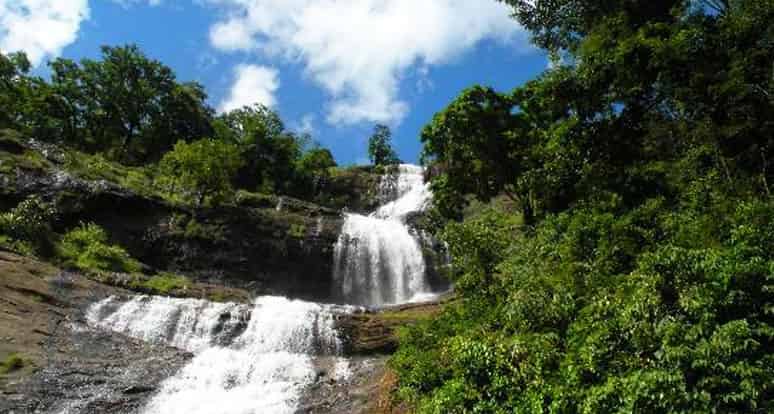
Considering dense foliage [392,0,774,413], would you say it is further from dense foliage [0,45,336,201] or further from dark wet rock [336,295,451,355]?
dense foliage [0,45,336,201]

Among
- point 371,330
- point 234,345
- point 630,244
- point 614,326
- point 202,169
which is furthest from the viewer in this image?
point 202,169

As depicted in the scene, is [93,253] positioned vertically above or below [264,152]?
below

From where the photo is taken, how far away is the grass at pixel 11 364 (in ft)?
45.7

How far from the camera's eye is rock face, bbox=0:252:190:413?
44.5ft

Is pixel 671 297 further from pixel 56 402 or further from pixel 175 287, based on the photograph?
pixel 175 287

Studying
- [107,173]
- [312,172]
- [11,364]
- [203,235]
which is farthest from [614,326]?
[312,172]

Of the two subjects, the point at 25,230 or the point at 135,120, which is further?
the point at 135,120

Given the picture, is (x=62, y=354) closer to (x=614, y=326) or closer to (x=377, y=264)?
(x=614, y=326)

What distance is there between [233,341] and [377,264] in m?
12.2

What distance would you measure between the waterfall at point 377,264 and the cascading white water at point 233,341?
276 inches

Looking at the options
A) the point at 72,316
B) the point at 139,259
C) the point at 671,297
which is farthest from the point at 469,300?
the point at 139,259

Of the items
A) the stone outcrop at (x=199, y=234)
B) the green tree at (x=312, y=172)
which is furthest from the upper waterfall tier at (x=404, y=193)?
the stone outcrop at (x=199, y=234)

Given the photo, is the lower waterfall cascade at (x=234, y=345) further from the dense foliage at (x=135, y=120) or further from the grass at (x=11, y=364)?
the dense foliage at (x=135, y=120)

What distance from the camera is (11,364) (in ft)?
46.4
